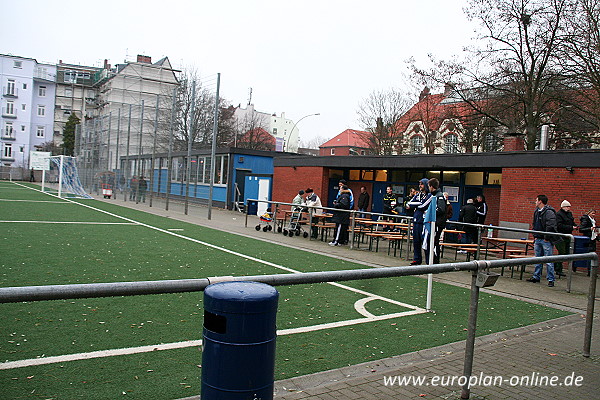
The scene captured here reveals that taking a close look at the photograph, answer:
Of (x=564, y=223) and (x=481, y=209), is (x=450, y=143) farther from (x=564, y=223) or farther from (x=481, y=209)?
(x=564, y=223)

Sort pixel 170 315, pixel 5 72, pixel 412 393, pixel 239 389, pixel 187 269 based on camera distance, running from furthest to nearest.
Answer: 1. pixel 5 72
2. pixel 187 269
3. pixel 170 315
4. pixel 412 393
5. pixel 239 389

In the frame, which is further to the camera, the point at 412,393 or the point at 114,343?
the point at 114,343

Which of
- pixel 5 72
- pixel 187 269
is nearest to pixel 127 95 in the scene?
pixel 5 72

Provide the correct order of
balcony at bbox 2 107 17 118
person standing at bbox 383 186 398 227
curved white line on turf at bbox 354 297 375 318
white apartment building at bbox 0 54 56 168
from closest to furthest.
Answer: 1. curved white line on turf at bbox 354 297 375 318
2. person standing at bbox 383 186 398 227
3. balcony at bbox 2 107 17 118
4. white apartment building at bbox 0 54 56 168

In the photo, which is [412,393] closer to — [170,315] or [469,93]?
[170,315]

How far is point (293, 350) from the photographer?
210 inches

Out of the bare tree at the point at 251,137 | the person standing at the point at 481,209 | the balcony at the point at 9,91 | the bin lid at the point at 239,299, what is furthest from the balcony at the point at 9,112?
the bin lid at the point at 239,299

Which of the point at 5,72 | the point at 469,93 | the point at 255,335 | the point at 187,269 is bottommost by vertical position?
the point at 187,269

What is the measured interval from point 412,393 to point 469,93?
23893 millimetres

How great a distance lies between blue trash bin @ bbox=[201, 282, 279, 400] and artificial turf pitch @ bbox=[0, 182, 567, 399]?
5.10ft

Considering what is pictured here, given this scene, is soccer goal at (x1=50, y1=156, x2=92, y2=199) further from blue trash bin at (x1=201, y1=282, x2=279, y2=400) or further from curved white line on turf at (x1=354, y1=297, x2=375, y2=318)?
blue trash bin at (x1=201, y1=282, x2=279, y2=400)

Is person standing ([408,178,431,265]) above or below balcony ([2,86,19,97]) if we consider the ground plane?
below

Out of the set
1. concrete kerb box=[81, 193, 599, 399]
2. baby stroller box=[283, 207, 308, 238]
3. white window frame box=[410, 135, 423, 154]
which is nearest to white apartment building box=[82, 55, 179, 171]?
baby stroller box=[283, 207, 308, 238]

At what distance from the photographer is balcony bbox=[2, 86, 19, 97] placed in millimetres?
79125
